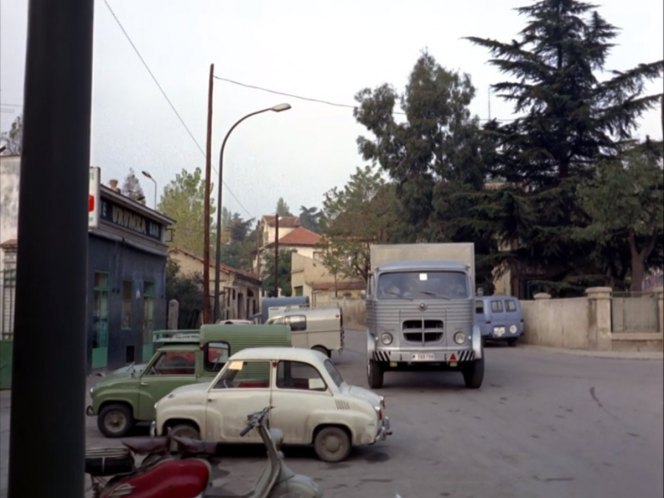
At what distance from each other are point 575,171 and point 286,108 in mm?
5779

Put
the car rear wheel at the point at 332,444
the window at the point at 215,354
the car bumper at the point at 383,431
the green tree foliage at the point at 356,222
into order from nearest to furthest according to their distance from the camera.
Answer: the car rear wheel at the point at 332,444 → the car bumper at the point at 383,431 → the window at the point at 215,354 → the green tree foliage at the point at 356,222

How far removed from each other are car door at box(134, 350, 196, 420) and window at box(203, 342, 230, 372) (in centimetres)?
27

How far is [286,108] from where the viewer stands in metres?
11.1

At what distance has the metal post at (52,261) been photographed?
4.11 m

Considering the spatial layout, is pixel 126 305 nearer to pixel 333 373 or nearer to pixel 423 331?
pixel 423 331

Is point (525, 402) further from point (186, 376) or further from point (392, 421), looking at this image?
point (186, 376)

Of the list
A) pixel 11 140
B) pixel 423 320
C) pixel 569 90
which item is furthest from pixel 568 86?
pixel 11 140

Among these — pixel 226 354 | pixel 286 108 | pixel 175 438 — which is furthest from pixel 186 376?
pixel 175 438

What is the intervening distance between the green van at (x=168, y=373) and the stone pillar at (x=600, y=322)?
4.26 meters

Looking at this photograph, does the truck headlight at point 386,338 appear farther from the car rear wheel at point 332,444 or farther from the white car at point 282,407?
the car rear wheel at point 332,444

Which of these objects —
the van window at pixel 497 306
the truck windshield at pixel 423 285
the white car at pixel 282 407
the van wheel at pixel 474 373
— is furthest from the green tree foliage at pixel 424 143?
the white car at pixel 282 407

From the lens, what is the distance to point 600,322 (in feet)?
28.6

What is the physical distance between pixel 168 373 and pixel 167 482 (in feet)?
18.7

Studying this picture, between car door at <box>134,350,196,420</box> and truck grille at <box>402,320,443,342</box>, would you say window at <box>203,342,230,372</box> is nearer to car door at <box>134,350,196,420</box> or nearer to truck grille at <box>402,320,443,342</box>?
car door at <box>134,350,196,420</box>
